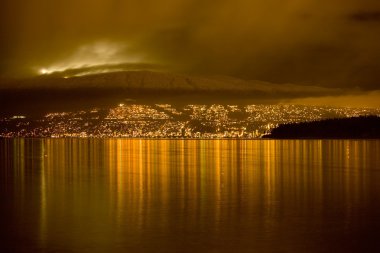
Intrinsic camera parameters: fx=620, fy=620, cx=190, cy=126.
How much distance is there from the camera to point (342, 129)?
179m

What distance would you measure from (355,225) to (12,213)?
1230 centimetres

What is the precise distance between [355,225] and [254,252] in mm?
5285

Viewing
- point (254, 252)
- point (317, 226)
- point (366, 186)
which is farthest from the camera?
point (366, 186)

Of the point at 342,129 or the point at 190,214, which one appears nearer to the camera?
the point at 190,214

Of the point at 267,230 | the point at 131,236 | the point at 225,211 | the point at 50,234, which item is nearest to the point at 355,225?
the point at 267,230

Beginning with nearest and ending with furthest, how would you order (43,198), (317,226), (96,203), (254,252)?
(254,252), (317,226), (96,203), (43,198)

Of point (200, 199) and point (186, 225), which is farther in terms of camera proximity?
point (200, 199)

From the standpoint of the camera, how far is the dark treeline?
569 ft

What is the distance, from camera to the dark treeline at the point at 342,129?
17350cm

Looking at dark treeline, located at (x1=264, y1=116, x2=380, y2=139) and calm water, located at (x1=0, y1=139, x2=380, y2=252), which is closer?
calm water, located at (x1=0, y1=139, x2=380, y2=252)

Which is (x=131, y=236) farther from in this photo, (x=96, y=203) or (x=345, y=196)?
(x=345, y=196)

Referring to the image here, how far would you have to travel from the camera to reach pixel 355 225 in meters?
19.6

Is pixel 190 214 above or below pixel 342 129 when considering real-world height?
below

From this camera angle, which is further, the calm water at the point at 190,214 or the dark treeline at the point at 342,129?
the dark treeline at the point at 342,129
